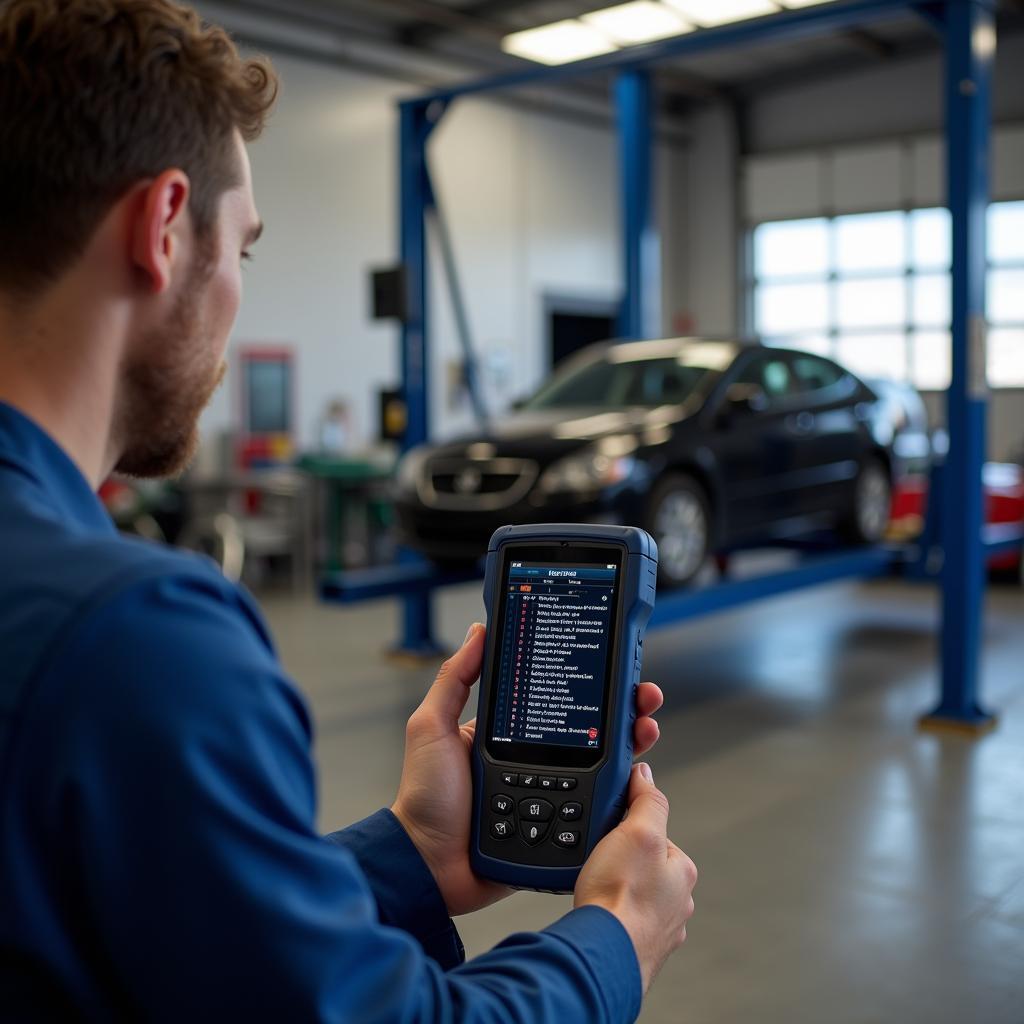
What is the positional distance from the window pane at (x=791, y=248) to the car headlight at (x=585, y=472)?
1141cm

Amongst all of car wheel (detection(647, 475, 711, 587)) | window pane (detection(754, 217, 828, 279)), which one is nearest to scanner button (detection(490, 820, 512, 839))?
car wheel (detection(647, 475, 711, 587))

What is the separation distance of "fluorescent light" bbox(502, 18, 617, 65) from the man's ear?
6062 mm

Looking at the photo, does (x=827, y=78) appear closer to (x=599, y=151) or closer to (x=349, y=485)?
(x=599, y=151)

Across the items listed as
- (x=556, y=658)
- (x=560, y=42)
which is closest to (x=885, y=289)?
(x=560, y=42)

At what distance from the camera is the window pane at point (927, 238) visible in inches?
596

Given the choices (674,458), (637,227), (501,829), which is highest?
(637,227)

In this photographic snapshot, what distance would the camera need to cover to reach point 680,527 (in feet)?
18.9

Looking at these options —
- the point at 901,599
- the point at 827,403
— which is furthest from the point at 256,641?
the point at 901,599

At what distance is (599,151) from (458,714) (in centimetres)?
1512

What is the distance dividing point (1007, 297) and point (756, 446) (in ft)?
32.7

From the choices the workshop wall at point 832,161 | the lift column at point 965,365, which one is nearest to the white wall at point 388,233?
the workshop wall at point 832,161

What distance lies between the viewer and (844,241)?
15.9m

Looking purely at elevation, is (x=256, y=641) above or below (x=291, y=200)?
below

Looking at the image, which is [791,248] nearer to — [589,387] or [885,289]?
[885,289]
